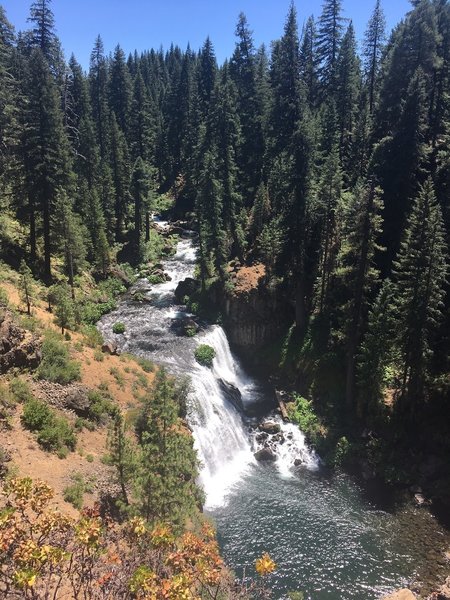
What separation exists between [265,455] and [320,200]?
20194 mm

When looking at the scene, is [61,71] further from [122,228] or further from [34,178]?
[34,178]

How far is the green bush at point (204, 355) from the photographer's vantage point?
36031 millimetres

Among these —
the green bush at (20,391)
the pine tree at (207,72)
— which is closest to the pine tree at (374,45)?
the pine tree at (207,72)

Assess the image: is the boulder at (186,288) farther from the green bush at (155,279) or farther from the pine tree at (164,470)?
the pine tree at (164,470)

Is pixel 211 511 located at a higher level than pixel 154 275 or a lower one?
lower

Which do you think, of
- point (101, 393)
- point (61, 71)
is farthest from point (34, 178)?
point (61, 71)

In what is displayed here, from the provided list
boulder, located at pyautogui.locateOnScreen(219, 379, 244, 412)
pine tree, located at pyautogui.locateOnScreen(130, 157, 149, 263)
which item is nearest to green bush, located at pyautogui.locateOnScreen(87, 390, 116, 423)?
boulder, located at pyautogui.locateOnScreen(219, 379, 244, 412)

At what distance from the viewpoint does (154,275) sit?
51.8 metres

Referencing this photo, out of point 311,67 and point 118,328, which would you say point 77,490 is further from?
point 311,67

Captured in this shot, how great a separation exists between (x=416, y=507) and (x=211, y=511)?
11.7 meters

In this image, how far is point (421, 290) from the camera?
27531 mm

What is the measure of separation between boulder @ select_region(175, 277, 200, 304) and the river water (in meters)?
8.86

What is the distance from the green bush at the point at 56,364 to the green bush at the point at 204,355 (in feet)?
40.9

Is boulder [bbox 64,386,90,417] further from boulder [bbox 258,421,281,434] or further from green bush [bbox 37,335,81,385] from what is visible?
boulder [bbox 258,421,281,434]
